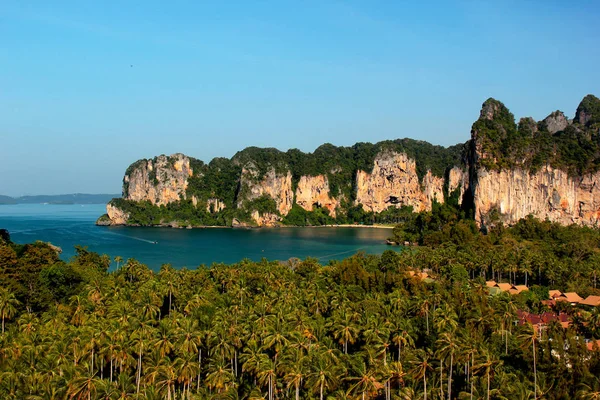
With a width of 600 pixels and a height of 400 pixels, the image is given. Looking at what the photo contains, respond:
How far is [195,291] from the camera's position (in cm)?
4588

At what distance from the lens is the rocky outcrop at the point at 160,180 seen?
16425 cm

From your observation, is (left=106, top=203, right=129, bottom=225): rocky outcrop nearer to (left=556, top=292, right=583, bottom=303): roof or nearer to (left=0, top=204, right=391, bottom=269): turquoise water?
(left=0, top=204, right=391, bottom=269): turquoise water

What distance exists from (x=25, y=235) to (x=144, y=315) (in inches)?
3685

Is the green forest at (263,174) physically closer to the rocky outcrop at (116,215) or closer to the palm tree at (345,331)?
the rocky outcrop at (116,215)

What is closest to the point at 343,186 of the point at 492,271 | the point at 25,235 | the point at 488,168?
the point at 488,168

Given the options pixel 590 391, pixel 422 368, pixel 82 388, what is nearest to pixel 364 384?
pixel 422 368

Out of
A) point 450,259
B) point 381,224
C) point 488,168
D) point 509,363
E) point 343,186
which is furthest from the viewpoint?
point 343,186

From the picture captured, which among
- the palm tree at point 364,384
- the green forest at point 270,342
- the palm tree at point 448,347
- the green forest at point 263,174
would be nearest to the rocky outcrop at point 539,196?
the green forest at point 263,174

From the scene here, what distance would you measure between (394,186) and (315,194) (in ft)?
80.9

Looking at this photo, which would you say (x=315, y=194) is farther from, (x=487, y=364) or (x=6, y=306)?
(x=487, y=364)

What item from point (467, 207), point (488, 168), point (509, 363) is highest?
point (488, 168)

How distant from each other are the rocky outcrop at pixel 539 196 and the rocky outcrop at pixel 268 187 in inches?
2669

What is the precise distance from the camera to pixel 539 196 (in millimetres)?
111750

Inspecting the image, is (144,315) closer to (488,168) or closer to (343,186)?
(488,168)
